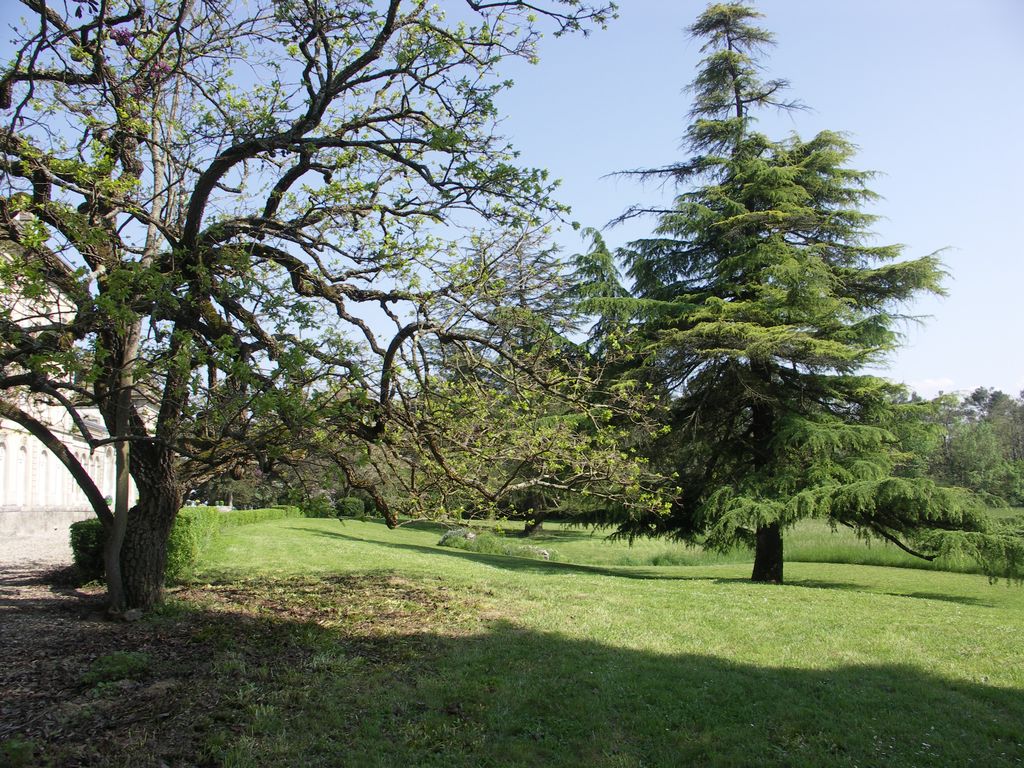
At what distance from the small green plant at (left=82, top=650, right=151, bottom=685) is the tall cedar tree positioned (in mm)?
11696

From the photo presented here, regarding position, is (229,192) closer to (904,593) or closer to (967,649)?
(967,649)

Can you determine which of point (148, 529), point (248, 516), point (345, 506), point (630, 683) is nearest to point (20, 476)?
point (248, 516)

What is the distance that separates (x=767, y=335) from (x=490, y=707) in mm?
11698

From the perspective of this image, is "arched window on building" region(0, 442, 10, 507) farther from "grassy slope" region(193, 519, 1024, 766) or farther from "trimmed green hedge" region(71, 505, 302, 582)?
"grassy slope" region(193, 519, 1024, 766)

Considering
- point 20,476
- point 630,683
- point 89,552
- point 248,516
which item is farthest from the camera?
point 20,476

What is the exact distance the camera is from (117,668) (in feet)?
19.0

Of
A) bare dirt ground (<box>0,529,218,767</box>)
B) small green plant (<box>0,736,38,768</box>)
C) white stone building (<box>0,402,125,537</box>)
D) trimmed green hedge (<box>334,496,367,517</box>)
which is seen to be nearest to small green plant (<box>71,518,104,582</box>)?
bare dirt ground (<box>0,529,218,767</box>)

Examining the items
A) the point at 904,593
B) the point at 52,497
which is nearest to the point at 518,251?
the point at 904,593

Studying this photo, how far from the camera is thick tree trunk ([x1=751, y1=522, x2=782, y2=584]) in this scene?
16500 millimetres

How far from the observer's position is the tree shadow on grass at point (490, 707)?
189 inches

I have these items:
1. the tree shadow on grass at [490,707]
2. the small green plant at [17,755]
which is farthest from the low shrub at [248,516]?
the small green plant at [17,755]

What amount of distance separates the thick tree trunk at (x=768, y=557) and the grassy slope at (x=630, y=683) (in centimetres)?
488

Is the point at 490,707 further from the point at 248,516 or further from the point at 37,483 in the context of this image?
the point at 37,483

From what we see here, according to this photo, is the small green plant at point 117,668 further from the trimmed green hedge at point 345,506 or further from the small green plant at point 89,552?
the small green plant at point 89,552
